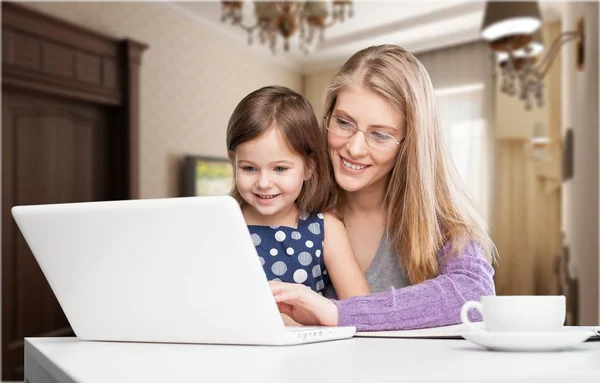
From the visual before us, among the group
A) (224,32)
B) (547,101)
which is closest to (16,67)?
(224,32)

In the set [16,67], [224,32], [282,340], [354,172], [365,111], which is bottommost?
[282,340]

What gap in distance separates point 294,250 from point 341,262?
3.9 inches

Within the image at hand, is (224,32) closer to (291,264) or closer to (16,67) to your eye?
(16,67)

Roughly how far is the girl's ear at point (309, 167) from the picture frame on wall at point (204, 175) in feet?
13.0

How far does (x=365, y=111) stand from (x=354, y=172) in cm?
12

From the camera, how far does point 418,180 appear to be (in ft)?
4.06

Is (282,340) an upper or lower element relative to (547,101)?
lower

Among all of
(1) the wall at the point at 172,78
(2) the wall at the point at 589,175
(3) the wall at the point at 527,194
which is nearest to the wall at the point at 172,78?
(1) the wall at the point at 172,78

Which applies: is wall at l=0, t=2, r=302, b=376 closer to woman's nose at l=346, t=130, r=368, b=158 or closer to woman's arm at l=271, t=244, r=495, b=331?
woman's nose at l=346, t=130, r=368, b=158

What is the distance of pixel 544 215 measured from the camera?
603 cm

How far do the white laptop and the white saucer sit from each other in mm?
207

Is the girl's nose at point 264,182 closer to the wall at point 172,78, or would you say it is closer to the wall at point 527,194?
the wall at point 172,78

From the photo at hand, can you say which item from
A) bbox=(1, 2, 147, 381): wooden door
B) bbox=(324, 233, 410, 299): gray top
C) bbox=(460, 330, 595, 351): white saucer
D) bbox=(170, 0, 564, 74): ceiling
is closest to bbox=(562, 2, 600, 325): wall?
bbox=(324, 233, 410, 299): gray top

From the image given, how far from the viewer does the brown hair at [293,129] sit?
50.1 inches
